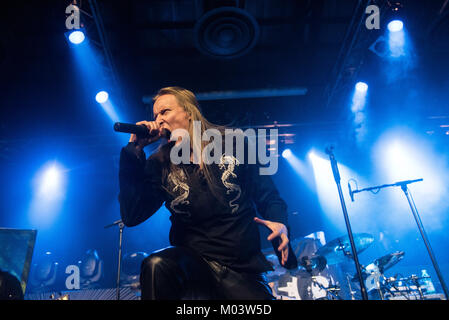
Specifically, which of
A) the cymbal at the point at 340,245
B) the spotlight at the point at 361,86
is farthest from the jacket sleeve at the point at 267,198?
the spotlight at the point at 361,86

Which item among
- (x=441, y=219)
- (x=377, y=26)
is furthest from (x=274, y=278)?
(x=441, y=219)

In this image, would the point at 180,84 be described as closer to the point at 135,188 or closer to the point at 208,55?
the point at 208,55

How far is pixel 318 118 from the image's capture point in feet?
21.7

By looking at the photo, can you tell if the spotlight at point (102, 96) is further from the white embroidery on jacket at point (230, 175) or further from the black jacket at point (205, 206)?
the white embroidery on jacket at point (230, 175)

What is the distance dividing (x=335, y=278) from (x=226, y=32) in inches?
217

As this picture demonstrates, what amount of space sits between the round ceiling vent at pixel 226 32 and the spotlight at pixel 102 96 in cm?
232

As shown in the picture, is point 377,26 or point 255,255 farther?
point 377,26

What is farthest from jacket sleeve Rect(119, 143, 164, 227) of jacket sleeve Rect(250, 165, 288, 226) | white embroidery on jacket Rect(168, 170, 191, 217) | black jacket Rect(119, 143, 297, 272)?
jacket sleeve Rect(250, 165, 288, 226)

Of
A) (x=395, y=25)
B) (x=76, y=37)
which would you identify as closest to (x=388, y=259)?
(x=395, y=25)

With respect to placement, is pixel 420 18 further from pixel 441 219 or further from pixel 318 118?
pixel 441 219

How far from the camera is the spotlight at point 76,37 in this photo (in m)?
4.30

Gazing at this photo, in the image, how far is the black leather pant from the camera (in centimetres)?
92

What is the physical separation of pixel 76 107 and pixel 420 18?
25.5 ft
